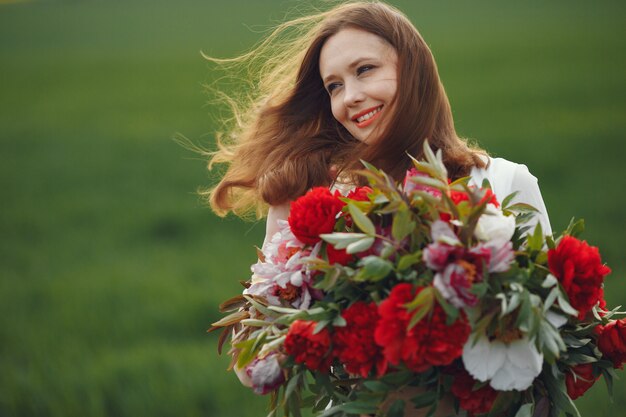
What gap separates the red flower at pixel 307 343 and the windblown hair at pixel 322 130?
3.01ft

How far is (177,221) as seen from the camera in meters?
9.71

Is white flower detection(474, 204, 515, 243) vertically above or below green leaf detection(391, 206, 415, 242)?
below

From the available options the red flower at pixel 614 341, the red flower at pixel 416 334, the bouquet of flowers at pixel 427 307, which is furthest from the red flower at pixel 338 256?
the red flower at pixel 614 341

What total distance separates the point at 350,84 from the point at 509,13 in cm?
2326

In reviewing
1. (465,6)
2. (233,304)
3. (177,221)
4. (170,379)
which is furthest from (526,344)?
(465,6)

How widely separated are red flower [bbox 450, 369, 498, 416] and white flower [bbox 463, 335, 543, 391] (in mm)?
102

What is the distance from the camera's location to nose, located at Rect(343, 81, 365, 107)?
3029 millimetres

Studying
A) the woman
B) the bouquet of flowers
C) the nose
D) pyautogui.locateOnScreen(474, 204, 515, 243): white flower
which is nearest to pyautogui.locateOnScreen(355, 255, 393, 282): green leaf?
the bouquet of flowers

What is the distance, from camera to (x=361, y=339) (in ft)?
7.18

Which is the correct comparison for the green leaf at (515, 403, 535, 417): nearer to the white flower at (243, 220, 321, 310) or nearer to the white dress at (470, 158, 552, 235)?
the white flower at (243, 220, 321, 310)

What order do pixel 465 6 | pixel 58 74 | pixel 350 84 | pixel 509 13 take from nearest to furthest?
pixel 350 84 → pixel 58 74 → pixel 509 13 → pixel 465 6

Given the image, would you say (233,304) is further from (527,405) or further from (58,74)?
(58,74)

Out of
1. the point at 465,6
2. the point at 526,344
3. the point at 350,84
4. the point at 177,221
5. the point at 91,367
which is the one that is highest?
the point at 350,84

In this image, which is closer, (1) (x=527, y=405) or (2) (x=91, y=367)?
(1) (x=527, y=405)
